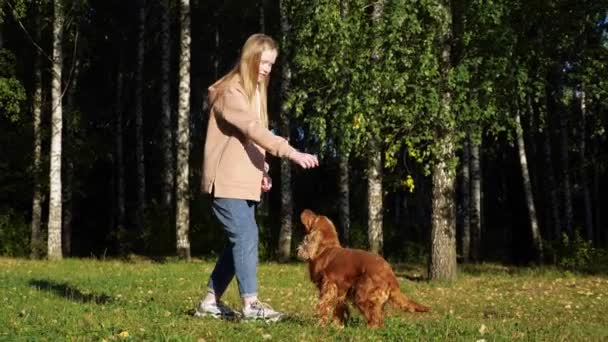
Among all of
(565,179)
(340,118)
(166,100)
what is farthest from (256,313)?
(565,179)

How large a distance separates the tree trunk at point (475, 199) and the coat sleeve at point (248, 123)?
64.5 feet

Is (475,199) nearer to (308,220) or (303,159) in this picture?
(308,220)

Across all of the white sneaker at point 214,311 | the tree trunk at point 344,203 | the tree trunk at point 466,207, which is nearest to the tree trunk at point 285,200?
the tree trunk at point 344,203

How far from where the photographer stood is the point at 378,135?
15062 mm

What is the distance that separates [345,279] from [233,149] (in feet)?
4.82

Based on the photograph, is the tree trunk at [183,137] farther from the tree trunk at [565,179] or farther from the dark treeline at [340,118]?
the tree trunk at [565,179]

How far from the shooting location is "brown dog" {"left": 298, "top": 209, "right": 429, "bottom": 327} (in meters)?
6.78

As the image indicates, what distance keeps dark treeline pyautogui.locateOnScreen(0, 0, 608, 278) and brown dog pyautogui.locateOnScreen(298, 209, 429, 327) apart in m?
5.32

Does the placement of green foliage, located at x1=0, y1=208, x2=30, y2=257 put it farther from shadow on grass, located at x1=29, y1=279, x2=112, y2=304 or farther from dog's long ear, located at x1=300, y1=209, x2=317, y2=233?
dog's long ear, located at x1=300, y1=209, x2=317, y2=233

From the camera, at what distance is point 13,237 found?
29.2 metres

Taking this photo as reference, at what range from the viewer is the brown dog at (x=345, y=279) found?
6777 mm

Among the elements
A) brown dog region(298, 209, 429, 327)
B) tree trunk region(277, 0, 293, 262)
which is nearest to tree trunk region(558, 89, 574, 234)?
tree trunk region(277, 0, 293, 262)

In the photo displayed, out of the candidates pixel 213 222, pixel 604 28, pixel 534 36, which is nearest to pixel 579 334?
pixel 534 36

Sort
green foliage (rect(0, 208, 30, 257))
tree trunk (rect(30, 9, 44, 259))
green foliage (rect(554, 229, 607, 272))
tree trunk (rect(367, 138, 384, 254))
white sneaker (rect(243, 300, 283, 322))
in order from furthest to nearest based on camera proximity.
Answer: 1. green foliage (rect(0, 208, 30, 257))
2. tree trunk (rect(30, 9, 44, 259))
3. green foliage (rect(554, 229, 607, 272))
4. tree trunk (rect(367, 138, 384, 254))
5. white sneaker (rect(243, 300, 283, 322))
